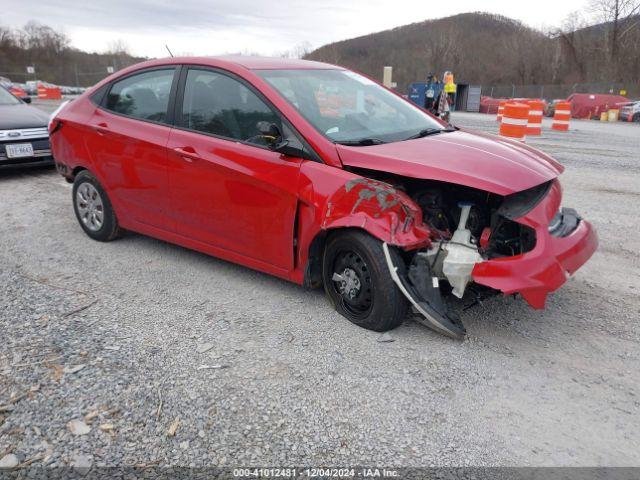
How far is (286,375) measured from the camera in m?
2.99

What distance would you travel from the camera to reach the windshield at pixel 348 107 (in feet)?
12.2

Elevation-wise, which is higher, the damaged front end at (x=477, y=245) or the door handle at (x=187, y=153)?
the door handle at (x=187, y=153)

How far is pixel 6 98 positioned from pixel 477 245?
8993 mm

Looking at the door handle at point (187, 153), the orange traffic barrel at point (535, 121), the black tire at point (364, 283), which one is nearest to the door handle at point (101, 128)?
the door handle at point (187, 153)

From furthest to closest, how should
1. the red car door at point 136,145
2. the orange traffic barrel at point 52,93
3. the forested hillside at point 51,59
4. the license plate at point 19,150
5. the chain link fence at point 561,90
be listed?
the forested hillside at point 51,59 < the chain link fence at point 561,90 < the orange traffic barrel at point 52,93 < the license plate at point 19,150 < the red car door at point 136,145

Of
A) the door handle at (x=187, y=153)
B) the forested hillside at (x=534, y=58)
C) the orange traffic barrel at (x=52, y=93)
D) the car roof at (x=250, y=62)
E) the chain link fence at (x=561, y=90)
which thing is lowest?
the door handle at (x=187, y=153)

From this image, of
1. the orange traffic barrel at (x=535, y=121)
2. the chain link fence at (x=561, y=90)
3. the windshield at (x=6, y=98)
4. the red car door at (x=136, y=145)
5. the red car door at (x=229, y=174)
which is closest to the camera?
the red car door at (x=229, y=174)

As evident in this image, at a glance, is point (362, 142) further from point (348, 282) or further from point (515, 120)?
point (515, 120)

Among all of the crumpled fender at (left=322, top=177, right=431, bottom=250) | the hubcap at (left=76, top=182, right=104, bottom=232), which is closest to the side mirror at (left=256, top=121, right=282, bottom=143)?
the crumpled fender at (left=322, top=177, right=431, bottom=250)

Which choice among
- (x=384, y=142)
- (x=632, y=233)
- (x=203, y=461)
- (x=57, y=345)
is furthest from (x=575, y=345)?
(x=57, y=345)

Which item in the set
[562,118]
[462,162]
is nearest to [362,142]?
[462,162]

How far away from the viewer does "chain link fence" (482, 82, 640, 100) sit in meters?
38.5

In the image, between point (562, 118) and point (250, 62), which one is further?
point (562, 118)

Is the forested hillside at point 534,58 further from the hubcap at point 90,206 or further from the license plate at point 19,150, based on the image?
the hubcap at point 90,206
